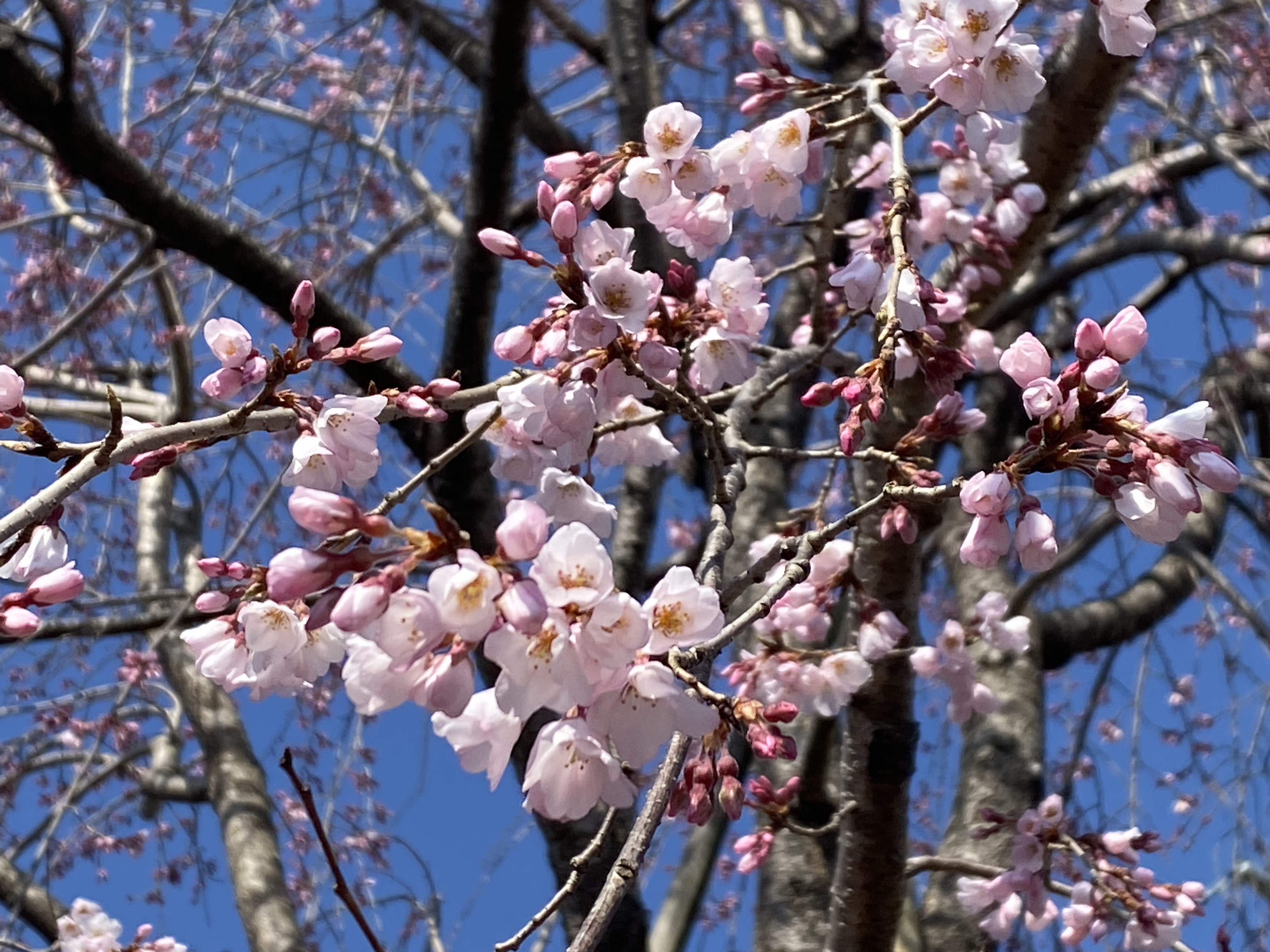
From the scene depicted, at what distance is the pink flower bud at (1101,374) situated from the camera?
1.00 metres

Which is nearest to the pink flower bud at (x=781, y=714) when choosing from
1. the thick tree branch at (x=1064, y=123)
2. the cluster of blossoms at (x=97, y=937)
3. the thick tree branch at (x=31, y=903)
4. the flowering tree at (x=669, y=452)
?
the flowering tree at (x=669, y=452)

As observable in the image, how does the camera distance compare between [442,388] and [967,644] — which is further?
[967,644]

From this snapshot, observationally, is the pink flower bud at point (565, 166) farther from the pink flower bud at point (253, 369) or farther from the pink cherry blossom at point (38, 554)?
the pink cherry blossom at point (38, 554)

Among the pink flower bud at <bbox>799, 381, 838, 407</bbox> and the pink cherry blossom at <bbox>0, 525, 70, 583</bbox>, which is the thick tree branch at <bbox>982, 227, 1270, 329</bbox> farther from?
the pink cherry blossom at <bbox>0, 525, 70, 583</bbox>

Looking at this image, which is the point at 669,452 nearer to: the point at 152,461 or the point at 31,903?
the point at 152,461

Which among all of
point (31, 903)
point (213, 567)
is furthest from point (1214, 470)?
point (31, 903)

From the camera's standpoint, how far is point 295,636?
1.10 meters

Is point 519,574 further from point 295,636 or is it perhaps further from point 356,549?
point 295,636

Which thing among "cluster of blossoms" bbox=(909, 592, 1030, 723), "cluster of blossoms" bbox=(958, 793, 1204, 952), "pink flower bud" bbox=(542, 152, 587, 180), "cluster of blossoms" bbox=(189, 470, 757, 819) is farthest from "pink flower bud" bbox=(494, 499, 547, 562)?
"cluster of blossoms" bbox=(958, 793, 1204, 952)

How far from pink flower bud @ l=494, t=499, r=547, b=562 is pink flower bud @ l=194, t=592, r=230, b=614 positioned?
1.46 ft

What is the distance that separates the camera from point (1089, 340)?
1030 millimetres

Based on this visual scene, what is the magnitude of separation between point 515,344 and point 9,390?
0.54 metres

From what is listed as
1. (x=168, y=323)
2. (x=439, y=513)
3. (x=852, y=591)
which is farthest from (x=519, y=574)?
(x=168, y=323)

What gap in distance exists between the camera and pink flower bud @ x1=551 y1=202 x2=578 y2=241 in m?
1.15
